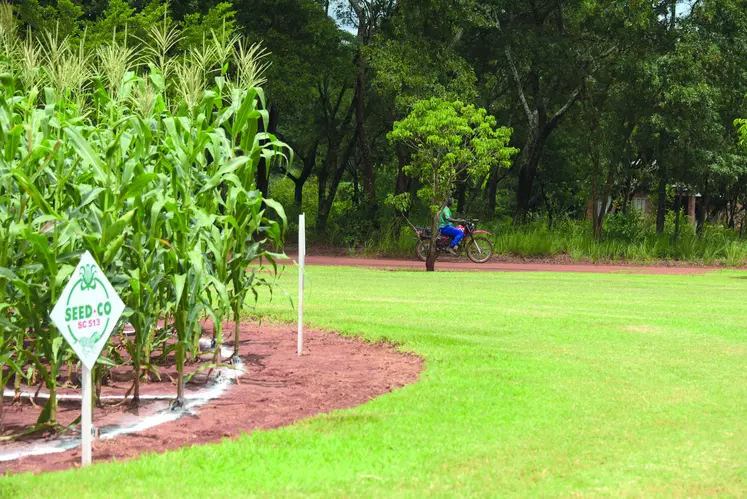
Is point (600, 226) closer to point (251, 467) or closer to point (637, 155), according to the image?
point (637, 155)

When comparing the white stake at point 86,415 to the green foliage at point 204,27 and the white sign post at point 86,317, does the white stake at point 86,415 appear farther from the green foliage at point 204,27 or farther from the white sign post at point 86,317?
the green foliage at point 204,27

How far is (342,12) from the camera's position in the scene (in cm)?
3962

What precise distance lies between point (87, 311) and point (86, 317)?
36 millimetres

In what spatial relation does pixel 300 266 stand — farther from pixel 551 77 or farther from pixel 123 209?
pixel 551 77

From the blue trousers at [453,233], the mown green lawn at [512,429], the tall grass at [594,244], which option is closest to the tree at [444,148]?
the blue trousers at [453,233]

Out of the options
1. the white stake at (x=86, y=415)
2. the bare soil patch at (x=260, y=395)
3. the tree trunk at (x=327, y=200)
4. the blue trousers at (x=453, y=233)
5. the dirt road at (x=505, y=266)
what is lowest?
the bare soil patch at (x=260, y=395)

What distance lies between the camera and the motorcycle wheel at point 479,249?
28250 millimetres

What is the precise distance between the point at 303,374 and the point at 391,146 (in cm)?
3719

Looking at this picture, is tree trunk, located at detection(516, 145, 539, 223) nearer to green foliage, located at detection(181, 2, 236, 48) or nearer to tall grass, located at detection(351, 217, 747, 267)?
tall grass, located at detection(351, 217, 747, 267)

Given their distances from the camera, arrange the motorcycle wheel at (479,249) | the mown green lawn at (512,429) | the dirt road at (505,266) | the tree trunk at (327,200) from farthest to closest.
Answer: the tree trunk at (327,200), the motorcycle wheel at (479,249), the dirt road at (505,266), the mown green lawn at (512,429)

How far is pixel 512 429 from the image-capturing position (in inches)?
250

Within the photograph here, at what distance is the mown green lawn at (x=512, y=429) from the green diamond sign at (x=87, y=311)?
722mm

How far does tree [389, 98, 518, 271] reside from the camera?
22.8 m

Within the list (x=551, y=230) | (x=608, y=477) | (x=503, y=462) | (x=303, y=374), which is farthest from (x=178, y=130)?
(x=551, y=230)
